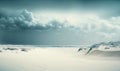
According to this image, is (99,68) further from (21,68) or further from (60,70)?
(21,68)

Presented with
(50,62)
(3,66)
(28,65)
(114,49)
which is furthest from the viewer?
(114,49)

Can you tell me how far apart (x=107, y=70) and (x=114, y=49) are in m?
5.48

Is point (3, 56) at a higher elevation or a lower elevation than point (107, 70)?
higher

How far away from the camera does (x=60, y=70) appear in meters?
9.99

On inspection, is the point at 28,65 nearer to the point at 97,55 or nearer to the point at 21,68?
the point at 21,68

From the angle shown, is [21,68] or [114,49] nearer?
→ [21,68]

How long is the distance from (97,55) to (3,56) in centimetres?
725

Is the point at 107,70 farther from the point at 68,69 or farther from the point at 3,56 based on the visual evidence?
the point at 3,56

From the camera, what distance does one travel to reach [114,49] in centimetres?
1545

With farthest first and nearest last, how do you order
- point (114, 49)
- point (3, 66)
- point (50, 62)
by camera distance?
point (114, 49)
point (50, 62)
point (3, 66)

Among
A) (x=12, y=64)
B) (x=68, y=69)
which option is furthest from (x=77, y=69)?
(x=12, y=64)

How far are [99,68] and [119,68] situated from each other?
854 mm

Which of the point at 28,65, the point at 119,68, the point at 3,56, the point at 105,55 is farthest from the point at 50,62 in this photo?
the point at 105,55

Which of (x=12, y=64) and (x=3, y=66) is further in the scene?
(x=12, y=64)
